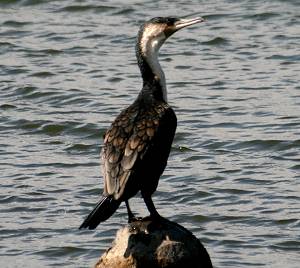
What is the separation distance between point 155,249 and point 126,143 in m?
0.69

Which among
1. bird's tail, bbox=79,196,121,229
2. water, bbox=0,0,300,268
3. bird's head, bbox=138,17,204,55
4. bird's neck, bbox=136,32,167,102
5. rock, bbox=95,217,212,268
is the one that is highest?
bird's head, bbox=138,17,204,55

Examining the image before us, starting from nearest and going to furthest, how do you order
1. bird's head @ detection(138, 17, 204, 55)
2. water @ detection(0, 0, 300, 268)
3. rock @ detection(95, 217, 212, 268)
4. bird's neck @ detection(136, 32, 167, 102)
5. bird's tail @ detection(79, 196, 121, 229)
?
1. bird's tail @ detection(79, 196, 121, 229)
2. rock @ detection(95, 217, 212, 268)
3. bird's neck @ detection(136, 32, 167, 102)
4. bird's head @ detection(138, 17, 204, 55)
5. water @ detection(0, 0, 300, 268)

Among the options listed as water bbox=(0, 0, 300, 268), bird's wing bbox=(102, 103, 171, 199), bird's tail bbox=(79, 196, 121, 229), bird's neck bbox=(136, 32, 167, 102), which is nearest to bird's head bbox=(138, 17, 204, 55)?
bird's neck bbox=(136, 32, 167, 102)

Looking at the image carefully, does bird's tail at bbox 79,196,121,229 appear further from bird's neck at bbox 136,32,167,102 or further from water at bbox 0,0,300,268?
water at bbox 0,0,300,268

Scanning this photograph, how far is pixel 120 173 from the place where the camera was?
769 centimetres

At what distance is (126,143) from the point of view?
25.7ft

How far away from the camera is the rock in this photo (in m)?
7.73

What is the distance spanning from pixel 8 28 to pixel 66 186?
6388 mm

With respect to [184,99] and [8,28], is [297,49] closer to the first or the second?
[184,99]

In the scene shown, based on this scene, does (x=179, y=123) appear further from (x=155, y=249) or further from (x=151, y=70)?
(x=155, y=249)

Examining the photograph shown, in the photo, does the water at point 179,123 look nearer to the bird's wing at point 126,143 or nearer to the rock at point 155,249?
the rock at point 155,249

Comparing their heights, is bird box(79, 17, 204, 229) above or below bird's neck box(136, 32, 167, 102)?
below

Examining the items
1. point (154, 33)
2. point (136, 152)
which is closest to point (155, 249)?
point (136, 152)

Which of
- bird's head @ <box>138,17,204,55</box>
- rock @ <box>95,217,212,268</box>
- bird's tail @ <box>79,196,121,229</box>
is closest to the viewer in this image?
bird's tail @ <box>79,196,121,229</box>
